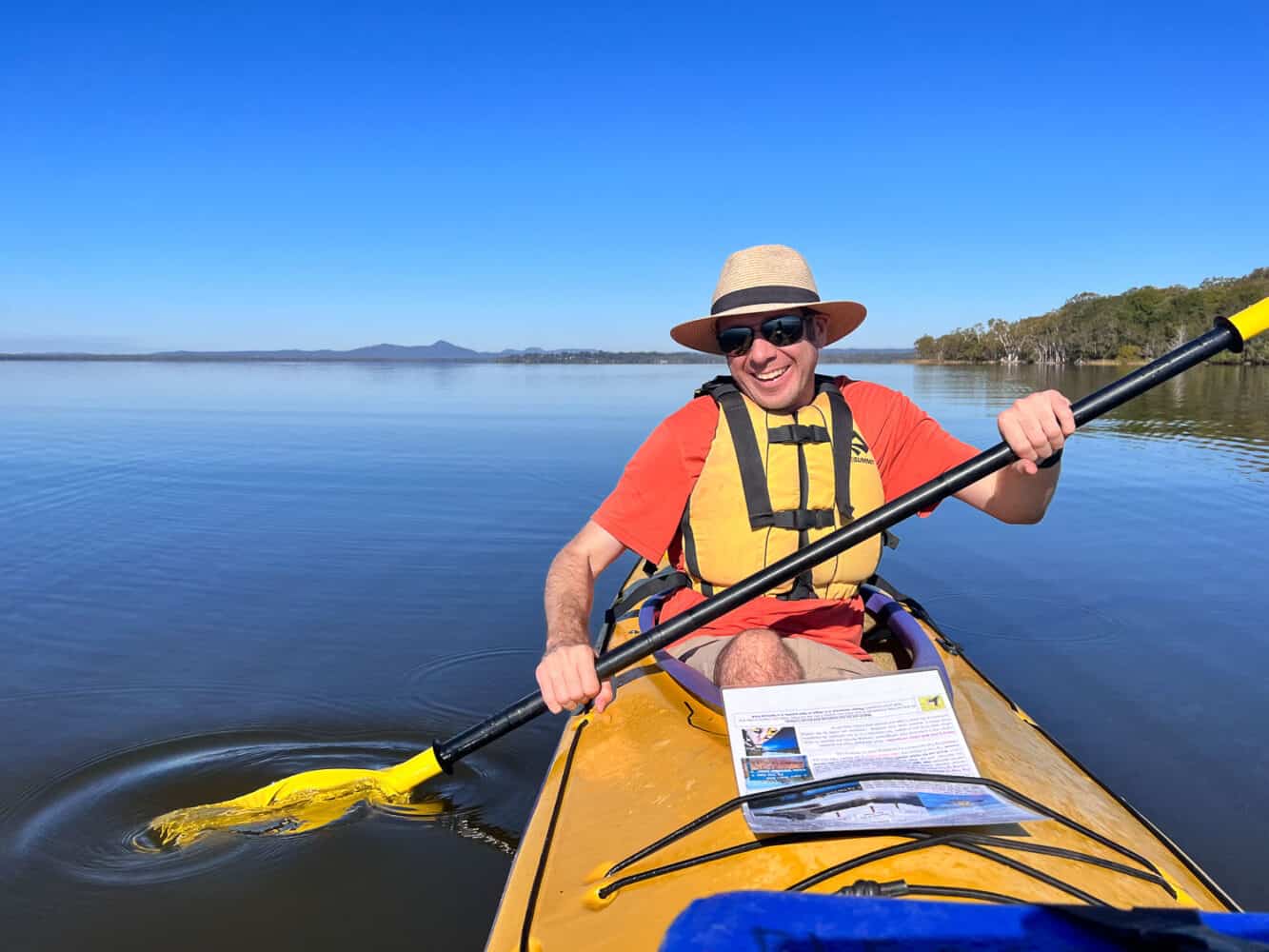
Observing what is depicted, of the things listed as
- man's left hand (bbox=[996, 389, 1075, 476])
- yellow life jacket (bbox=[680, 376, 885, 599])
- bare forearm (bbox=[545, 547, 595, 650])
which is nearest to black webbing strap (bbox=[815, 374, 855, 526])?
yellow life jacket (bbox=[680, 376, 885, 599])

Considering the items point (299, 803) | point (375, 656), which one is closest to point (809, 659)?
point (299, 803)

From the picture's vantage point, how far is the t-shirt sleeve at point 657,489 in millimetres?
3240

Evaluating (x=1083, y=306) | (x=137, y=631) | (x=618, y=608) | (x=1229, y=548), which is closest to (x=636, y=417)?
(x=1229, y=548)

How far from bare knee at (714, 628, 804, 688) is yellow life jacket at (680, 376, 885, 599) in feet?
1.14

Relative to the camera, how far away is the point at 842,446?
336 cm

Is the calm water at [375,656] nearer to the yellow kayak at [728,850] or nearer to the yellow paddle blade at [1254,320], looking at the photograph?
the yellow kayak at [728,850]

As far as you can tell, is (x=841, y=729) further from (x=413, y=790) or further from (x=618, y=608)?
(x=413, y=790)

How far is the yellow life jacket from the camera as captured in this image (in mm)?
3258

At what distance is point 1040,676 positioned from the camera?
213 inches

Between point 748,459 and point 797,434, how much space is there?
233 millimetres

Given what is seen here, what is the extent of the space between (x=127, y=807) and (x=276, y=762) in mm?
649

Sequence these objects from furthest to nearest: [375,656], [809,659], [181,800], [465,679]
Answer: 1. [375,656]
2. [465,679]
3. [181,800]
4. [809,659]

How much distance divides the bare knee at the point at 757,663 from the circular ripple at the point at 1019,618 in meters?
3.70

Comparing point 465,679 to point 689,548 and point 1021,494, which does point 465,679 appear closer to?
point 689,548
